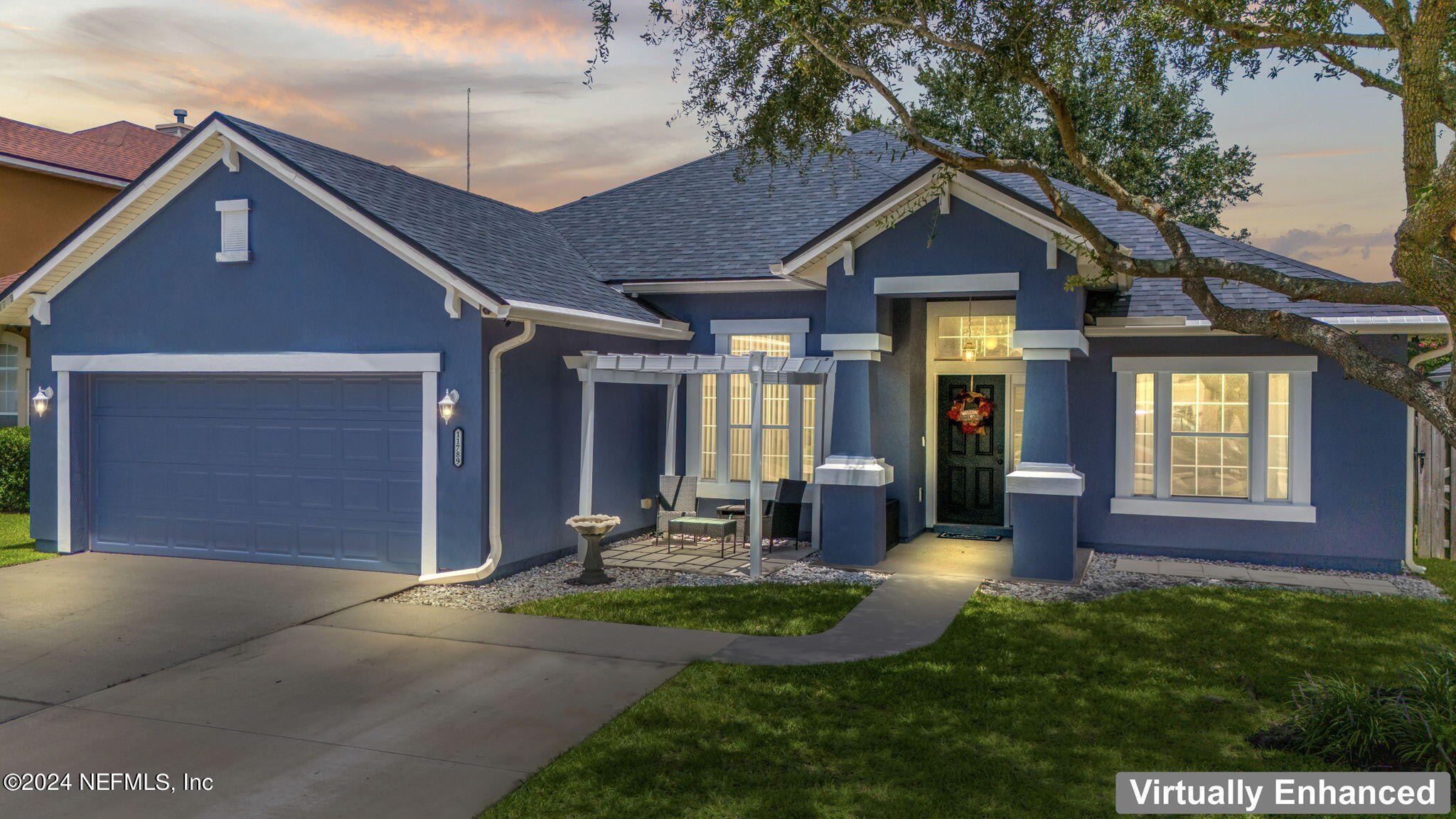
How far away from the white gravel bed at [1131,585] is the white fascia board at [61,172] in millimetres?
21888

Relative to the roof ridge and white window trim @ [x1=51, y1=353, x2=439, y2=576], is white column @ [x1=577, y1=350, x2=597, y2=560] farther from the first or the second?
the roof ridge

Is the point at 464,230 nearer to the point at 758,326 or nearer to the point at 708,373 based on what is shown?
the point at 708,373

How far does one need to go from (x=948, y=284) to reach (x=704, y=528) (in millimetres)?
4258

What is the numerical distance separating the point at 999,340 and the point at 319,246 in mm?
8931

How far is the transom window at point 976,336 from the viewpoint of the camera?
1366 centimetres

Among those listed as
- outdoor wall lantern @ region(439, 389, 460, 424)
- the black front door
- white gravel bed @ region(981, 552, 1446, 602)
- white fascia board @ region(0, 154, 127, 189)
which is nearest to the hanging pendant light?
the black front door

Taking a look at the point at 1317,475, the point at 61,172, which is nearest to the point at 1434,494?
the point at 1317,475

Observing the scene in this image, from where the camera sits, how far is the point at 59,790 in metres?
5.26

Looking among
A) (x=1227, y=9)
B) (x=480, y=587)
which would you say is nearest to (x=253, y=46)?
(x=480, y=587)

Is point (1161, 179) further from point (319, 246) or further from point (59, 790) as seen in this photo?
point (59, 790)

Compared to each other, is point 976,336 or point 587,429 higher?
point 976,336

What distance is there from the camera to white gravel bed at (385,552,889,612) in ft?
32.6

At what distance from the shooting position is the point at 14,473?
16.9 meters

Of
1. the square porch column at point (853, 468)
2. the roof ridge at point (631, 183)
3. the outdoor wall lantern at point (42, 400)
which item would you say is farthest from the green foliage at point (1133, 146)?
the outdoor wall lantern at point (42, 400)
